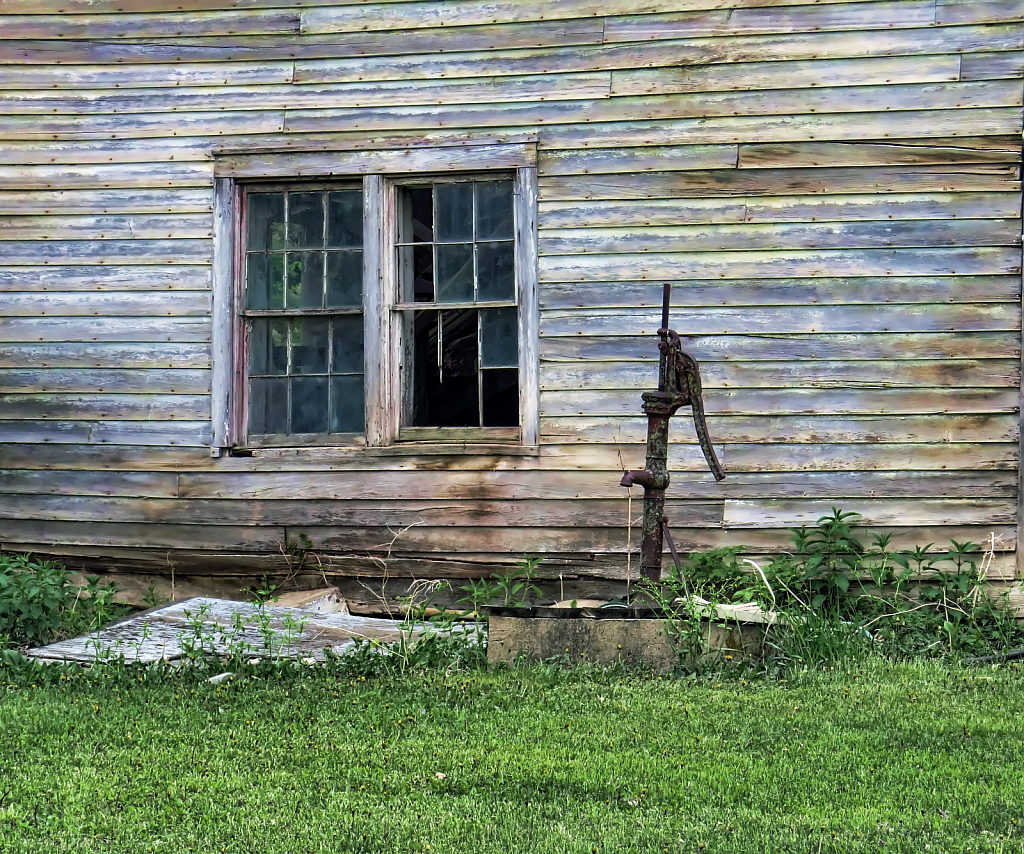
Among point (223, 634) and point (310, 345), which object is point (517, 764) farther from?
point (310, 345)

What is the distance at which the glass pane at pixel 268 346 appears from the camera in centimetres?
717

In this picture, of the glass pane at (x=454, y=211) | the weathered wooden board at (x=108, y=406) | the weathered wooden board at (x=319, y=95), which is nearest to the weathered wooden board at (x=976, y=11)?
the weathered wooden board at (x=319, y=95)

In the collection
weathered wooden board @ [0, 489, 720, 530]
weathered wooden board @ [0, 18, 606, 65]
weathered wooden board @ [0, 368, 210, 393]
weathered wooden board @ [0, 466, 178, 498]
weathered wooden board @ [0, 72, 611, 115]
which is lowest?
weathered wooden board @ [0, 489, 720, 530]

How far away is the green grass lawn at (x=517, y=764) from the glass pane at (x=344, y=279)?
2.86m

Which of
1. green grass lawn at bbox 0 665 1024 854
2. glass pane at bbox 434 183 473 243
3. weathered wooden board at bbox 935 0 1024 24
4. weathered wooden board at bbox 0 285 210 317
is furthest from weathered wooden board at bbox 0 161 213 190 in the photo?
weathered wooden board at bbox 935 0 1024 24

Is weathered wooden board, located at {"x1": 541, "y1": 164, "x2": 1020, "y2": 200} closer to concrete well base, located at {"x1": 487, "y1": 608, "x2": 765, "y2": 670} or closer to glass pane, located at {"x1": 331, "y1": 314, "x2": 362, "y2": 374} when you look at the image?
glass pane, located at {"x1": 331, "y1": 314, "x2": 362, "y2": 374}

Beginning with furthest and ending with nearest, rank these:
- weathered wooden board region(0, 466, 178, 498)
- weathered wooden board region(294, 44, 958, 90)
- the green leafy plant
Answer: weathered wooden board region(0, 466, 178, 498) < weathered wooden board region(294, 44, 958, 90) < the green leafy plant

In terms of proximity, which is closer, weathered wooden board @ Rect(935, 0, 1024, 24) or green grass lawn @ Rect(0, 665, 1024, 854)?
green grass lawn @ Rect(0, 665, 1024, 854)

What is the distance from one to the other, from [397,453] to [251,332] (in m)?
1.23

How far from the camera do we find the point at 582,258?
266 inches

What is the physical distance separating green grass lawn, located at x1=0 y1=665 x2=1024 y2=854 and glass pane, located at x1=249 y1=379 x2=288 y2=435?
2557 mm

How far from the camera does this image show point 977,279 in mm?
6391

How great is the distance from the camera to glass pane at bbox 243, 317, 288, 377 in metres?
7.17

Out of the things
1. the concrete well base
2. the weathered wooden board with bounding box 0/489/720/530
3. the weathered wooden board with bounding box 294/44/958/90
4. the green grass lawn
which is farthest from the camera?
the weathered wooden board with bounding box 0/489/720/530
